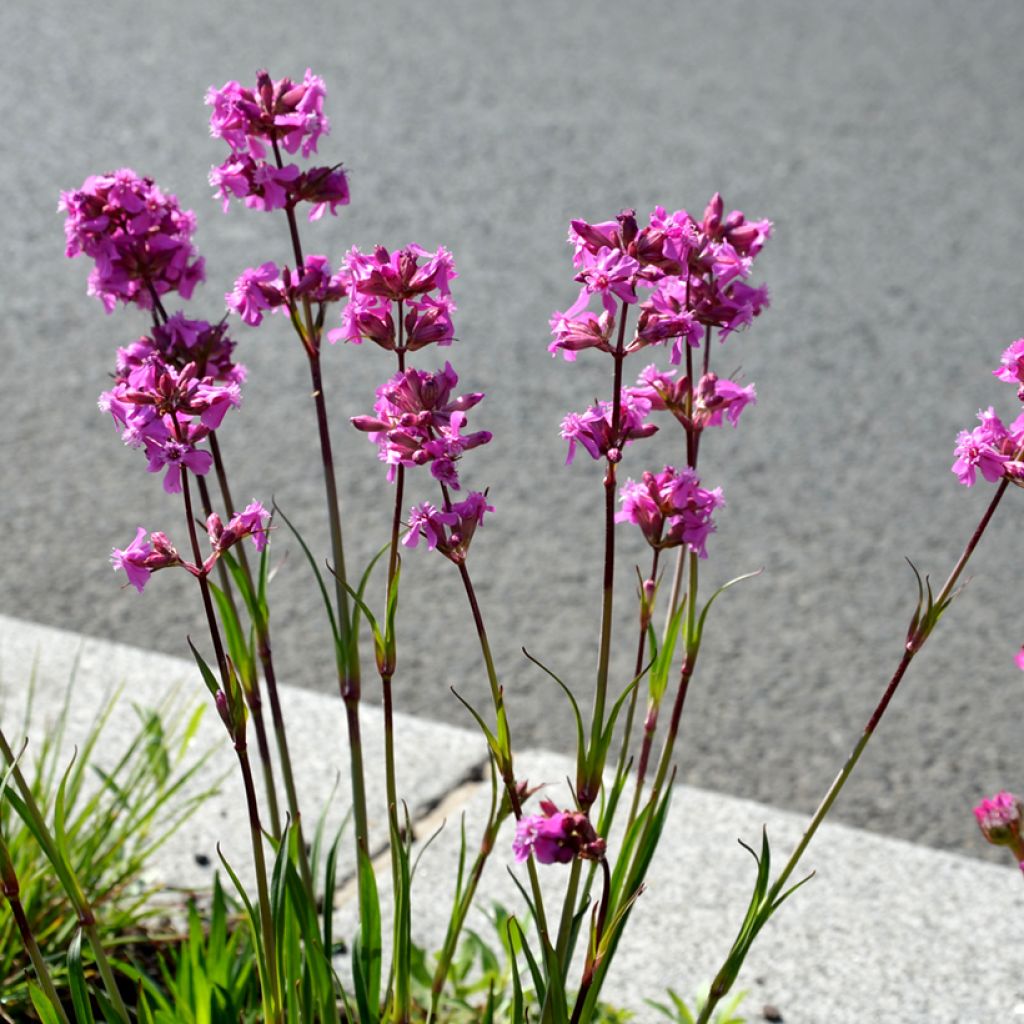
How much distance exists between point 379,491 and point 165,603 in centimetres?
69

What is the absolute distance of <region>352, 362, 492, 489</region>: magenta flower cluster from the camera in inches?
49.3

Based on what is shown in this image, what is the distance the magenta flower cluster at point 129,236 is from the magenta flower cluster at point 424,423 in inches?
15.0

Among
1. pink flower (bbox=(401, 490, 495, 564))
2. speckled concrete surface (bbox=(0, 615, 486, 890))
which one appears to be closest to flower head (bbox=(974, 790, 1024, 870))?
pink flower (bbox=(401, 490, 495, 564))

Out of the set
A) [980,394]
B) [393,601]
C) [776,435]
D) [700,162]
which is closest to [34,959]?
[393,601]

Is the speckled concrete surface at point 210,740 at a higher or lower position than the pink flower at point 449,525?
lower

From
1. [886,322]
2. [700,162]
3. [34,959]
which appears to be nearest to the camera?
[34,959]

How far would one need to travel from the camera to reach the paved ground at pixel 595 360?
11.3ft

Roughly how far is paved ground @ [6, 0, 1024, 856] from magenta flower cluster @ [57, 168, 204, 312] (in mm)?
1805

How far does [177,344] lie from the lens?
155cm

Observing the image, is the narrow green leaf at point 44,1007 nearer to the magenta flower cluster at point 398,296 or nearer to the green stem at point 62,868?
the green stem at point 62,868

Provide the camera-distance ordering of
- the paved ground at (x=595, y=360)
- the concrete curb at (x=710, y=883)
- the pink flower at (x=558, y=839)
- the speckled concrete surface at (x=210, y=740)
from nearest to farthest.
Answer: the pink flower at (x=558, y=839), the concrete curb at (x=710, y=883), the speckled concrete surface at (x=210, y=740), the paved ground at (x=595, y=360)

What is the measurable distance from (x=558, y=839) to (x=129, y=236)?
75 centimetres

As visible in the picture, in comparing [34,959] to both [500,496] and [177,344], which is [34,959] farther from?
[500,496]

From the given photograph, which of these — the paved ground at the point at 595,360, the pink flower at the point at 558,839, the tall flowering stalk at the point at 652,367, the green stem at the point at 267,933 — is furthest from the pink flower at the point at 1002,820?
the paved ground at the point at 595,360
